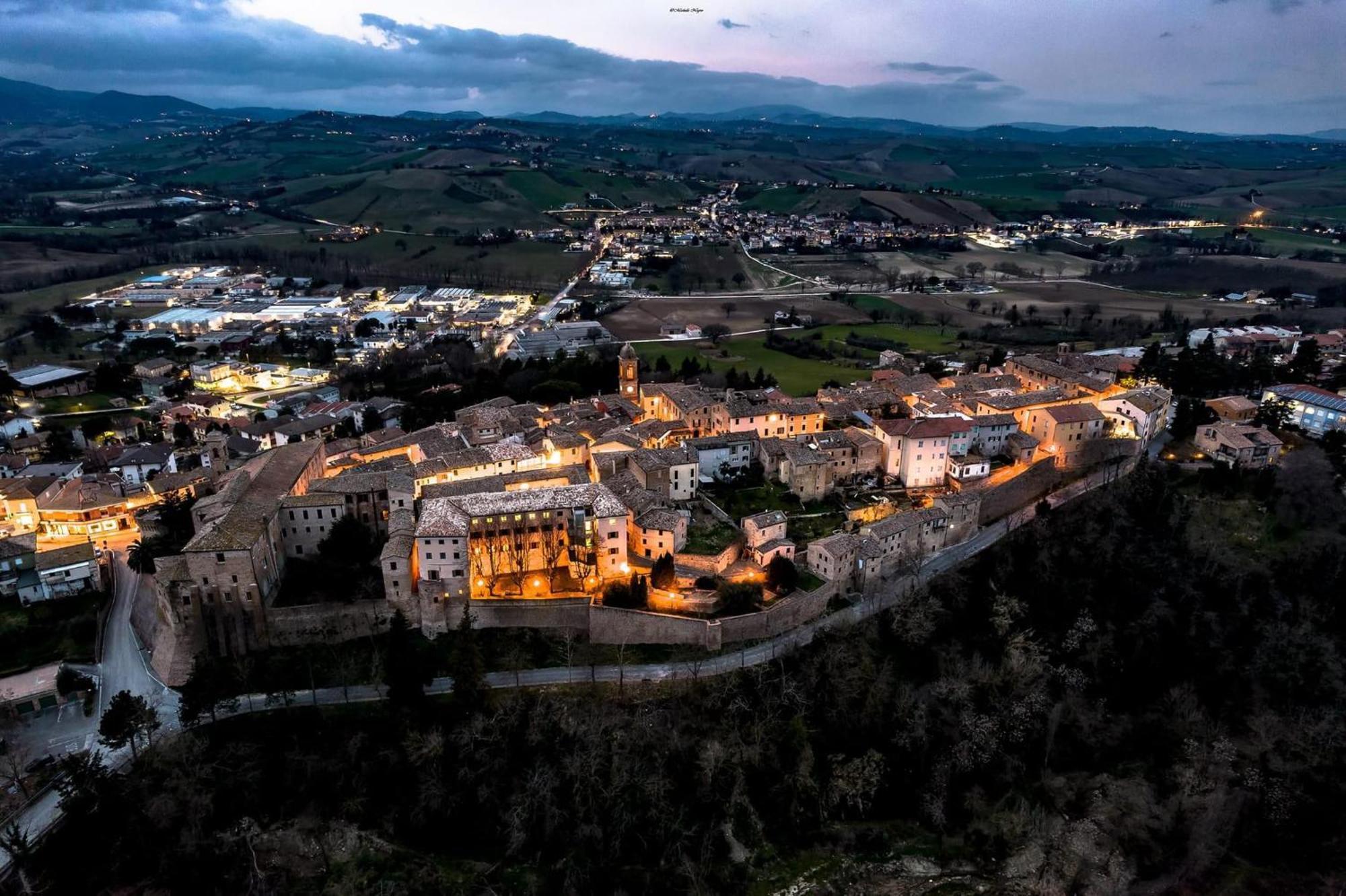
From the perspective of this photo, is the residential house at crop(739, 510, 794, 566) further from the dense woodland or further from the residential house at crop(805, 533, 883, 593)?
the dense woodland

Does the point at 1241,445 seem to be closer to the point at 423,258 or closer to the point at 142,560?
the point at 142,560

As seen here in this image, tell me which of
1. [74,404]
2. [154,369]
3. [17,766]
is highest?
[154,369]

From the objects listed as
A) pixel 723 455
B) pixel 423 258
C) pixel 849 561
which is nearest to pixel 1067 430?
pixel 849 561

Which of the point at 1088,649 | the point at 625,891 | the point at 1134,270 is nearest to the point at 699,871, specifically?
the point at 625,891

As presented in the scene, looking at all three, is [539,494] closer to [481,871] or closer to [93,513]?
[481,871]

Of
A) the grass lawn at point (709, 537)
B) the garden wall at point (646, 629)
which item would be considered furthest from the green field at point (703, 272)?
the garden wall at point (646, 629)

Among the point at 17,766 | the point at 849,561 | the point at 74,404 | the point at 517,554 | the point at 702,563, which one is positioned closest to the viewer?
the point at 17,766

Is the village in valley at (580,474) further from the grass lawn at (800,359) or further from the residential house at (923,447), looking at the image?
the grass lawn at (800,359)

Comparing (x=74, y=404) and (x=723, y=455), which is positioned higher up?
(x=723, y=455)
